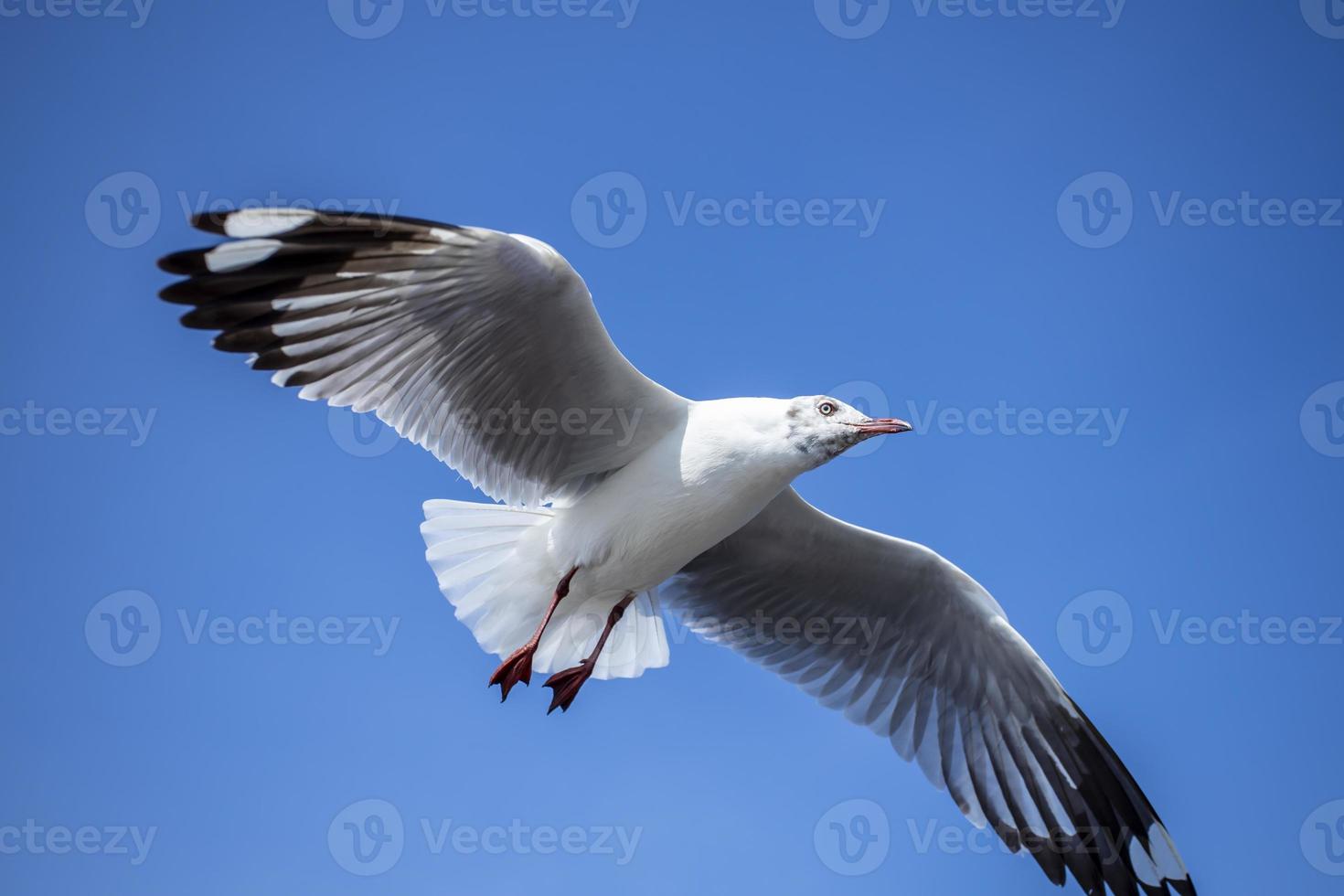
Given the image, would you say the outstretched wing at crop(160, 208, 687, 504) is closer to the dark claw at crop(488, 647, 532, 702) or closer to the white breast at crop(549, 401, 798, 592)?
the white breast at crop(549, 401, 798, 592)

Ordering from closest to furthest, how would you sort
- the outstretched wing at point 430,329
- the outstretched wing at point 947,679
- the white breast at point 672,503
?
the outstretched wing at point 430,329 → the white breast at point 672,503 → the outstretched wing at point 947,679

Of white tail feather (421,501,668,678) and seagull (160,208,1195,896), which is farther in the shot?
white tail feather (421,501,668,678)

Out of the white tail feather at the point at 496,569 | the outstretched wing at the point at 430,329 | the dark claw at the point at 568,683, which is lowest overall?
the dark claw at the point at 568,683

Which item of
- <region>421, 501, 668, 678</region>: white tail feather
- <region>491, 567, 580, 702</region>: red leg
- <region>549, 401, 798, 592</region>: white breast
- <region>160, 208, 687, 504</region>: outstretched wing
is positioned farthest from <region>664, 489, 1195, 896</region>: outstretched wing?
<region>491, 567, 580, 702</region>: red leg

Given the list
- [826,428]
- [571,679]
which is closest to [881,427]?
[826,428]

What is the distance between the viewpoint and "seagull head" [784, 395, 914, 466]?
4.77 metres

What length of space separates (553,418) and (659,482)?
0.52 m

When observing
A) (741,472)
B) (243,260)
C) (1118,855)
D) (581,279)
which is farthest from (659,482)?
(1118,855)

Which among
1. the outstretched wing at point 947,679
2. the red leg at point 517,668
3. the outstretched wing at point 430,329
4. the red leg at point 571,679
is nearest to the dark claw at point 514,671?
the red leg at point 517,668

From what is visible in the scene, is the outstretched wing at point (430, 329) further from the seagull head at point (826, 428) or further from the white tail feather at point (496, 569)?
the seagull head at point (826, 428)

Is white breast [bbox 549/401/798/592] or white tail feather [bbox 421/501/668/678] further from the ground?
white breast [bbox 549/401/798/592]

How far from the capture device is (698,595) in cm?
603

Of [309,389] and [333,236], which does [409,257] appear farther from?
[309,389]

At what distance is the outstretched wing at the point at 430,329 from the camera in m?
4.44
